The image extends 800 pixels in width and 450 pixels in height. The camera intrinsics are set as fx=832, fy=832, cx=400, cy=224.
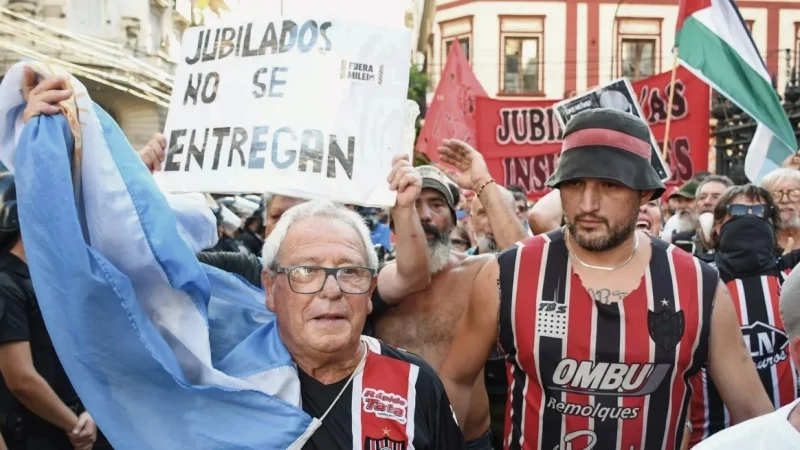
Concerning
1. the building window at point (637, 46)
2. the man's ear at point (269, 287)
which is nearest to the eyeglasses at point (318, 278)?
the man's ear at point (269, 287)

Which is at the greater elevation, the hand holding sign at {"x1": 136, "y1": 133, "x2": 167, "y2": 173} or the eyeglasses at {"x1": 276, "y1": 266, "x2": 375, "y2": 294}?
the hand holding sign at {"x1": 136, "y1": 133, "x2": 167, "y2": 173}

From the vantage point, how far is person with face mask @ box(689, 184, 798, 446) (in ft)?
11.6

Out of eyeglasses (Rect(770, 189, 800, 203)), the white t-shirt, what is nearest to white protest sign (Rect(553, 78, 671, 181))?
eyeglasses (Rect(770, 189, 800, 203))

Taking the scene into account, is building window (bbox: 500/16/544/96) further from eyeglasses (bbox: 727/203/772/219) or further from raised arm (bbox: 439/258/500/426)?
raised arm (bbox: 439/258/500/426)

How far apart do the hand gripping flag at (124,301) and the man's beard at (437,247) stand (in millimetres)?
1548

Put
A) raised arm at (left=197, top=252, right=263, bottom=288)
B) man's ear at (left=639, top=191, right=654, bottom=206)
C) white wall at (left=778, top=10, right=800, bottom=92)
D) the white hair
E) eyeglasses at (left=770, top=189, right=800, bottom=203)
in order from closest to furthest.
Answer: the white hair, man's ear at (left=639, top=191, right=654, bottom=206), raised arm at (left=197, top=252, right=263, bottom=288), eyeglasses at (left=770, top=189, right=800, bottom=203), white wall at (left=778, top=10, right=800, bottom=92)

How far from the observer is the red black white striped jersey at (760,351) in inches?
139

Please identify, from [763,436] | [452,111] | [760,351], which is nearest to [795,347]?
[763,436]

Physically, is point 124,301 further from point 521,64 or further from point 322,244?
point 521,64

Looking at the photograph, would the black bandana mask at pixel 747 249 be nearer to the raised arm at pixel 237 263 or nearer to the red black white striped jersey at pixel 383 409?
the red black white striped jersey at pixel 383 409

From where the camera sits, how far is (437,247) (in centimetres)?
380

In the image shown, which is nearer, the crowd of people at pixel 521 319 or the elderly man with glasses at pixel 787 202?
the crowd of people at pixel 521 319

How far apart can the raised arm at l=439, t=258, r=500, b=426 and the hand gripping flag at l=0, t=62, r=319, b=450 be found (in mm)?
820

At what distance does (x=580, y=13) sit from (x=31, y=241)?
32.4 m
